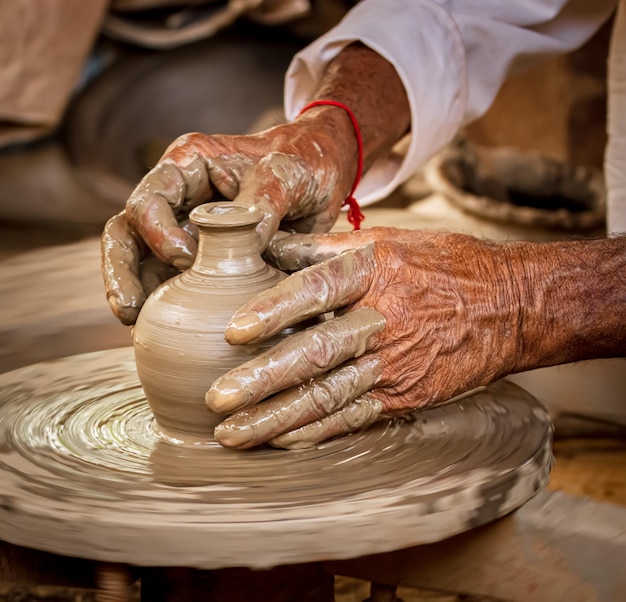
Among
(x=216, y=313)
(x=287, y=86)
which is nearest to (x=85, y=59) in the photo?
(x=287, y=86)

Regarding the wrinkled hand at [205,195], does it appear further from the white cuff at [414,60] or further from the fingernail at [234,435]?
the white cuff at [414,60]

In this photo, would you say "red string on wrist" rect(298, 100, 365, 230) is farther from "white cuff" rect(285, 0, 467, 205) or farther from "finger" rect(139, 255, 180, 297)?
"finger" rect(139, 255, 180, 297)

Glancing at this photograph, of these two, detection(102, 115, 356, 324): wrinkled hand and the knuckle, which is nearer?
Result: the knuckle

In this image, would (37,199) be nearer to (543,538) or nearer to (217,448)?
(217,448)

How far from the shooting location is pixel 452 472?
1.18 metres

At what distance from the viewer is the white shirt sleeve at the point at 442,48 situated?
1885 millimetres

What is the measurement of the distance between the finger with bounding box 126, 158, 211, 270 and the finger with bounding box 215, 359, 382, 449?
26cm

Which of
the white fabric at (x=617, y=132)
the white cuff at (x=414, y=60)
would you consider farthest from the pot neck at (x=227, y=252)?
the white fabric at (x=617, y=132)

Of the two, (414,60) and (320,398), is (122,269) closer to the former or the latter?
(320,398)

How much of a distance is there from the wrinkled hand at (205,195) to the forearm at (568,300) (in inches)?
12.8

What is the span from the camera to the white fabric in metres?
2.12

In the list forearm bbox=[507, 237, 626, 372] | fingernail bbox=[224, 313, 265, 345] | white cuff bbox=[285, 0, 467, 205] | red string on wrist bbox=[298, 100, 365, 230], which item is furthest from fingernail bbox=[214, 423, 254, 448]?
white cuff bbox=[285, 0, 467, 205]

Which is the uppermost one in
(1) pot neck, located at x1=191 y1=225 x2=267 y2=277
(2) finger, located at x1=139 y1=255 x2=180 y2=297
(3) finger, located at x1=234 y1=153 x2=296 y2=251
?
(3) finger, located at x1=234 y1=153 x2=296 y2=251

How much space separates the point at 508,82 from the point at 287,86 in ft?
6.33
